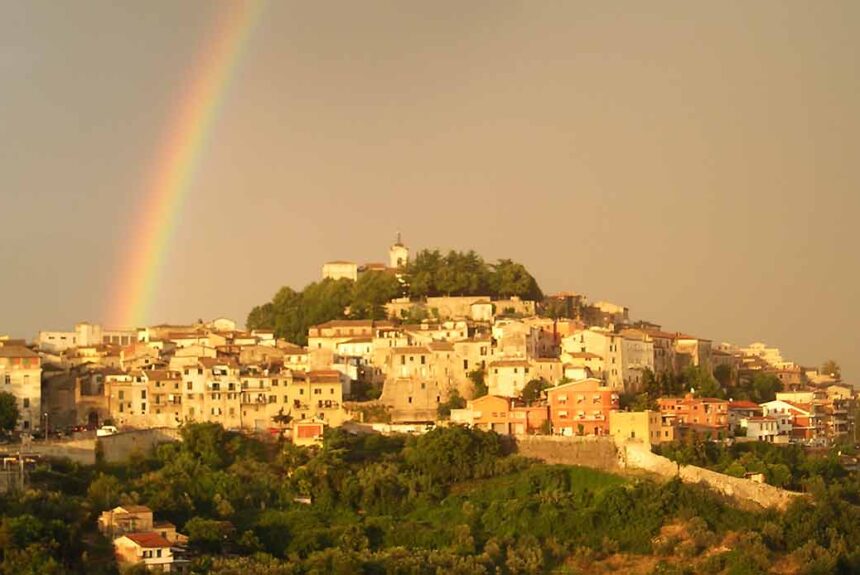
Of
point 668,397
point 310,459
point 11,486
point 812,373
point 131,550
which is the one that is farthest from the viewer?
point 812,373

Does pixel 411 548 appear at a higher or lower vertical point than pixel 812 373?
lower

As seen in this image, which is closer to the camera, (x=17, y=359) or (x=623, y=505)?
(x=623, y=505)

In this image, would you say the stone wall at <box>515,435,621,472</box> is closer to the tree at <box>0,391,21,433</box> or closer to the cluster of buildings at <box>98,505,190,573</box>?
the cluster of buildings at <box>98,505,190,573</box>

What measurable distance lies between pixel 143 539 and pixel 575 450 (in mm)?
11446

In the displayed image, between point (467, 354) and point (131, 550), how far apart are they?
14181 mm

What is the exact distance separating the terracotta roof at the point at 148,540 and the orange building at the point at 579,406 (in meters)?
11.5

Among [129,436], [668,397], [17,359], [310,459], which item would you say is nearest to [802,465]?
[668,397]

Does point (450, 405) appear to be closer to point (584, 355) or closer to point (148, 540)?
point (584, 355)

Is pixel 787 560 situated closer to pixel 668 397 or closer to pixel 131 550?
pixel 668 397

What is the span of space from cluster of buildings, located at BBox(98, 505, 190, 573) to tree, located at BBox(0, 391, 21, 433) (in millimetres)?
6136

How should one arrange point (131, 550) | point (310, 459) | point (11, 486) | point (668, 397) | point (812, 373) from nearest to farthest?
point (131, 550) < point (11, 486) < point (310, 459) < point (668, 397) < point (812, 373)

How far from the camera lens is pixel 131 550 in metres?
35.2

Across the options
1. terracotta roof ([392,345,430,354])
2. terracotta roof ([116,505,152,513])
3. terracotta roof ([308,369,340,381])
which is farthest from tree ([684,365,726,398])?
terracotta roof ([116,505,152,513])

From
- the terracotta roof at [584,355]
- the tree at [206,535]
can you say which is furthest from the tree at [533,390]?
the tree at [206,535]
